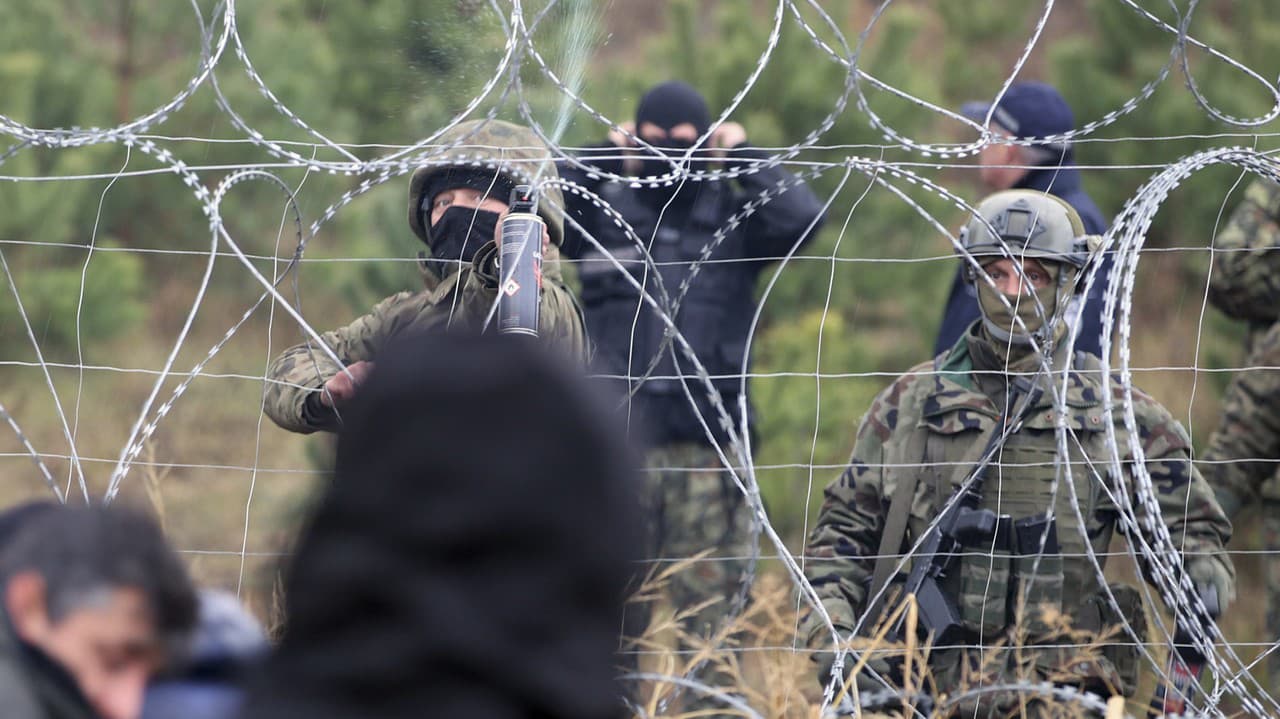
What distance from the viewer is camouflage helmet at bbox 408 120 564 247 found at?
10.8 feet

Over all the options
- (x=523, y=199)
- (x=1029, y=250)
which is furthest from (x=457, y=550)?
(x=1029, y=250)

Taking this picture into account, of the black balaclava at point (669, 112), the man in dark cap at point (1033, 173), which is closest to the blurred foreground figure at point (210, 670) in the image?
the man in dark cap at point (1033, 173)

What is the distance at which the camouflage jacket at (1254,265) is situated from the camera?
4758 mm

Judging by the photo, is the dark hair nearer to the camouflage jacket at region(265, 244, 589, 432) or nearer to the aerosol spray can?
the aerosol spray can

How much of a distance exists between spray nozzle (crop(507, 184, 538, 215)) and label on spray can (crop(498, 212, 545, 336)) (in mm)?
88

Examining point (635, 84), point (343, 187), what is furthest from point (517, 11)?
point (343, 187)

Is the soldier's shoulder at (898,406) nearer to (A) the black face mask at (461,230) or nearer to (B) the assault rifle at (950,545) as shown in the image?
(B) the assault rifle at (950,545)

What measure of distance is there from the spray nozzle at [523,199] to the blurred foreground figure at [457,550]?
207 cm

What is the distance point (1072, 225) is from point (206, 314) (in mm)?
7242

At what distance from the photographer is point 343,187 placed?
9352mm

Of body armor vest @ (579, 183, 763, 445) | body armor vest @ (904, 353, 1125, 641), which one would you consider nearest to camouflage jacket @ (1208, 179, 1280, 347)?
body armor vest @ (579, 183, 763, 445)

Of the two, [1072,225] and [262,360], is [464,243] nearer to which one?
[1072,225]

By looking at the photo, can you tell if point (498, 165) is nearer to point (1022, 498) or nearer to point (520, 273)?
point (520, 273)

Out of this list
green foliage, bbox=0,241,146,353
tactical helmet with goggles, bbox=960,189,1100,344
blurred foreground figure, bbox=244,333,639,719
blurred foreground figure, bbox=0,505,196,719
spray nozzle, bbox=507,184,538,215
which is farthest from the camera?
green foliage, bbox=0,241,146,353
